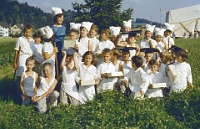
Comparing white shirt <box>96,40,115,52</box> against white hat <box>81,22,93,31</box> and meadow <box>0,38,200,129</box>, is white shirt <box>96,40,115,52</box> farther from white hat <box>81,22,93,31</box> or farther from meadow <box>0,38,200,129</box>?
meadow <box>0,38,200,129</box>

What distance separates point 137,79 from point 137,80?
0.02 metres

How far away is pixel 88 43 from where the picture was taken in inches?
310

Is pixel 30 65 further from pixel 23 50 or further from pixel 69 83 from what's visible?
pixel 69 83

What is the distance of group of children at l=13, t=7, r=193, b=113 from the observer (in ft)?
22.6

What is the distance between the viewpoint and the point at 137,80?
7.05 m

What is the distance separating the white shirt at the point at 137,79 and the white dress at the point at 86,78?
0.78 metres

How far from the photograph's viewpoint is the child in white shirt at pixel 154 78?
712cm

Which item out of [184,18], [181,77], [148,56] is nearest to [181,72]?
[181,77]

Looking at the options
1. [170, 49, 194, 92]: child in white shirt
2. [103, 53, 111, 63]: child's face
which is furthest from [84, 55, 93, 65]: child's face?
[170, 49, 194, 92]: child in white shirt

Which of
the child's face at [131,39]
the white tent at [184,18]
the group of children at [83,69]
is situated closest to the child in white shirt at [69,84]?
the group of children at [83,69]

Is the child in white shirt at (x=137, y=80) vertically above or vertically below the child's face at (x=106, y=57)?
below

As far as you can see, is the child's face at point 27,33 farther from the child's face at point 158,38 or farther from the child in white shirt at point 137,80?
the child's face at point 158,38

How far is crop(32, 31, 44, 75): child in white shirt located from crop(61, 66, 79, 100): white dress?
85cm

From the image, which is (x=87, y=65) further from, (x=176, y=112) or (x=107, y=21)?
(x=107, y=21)
